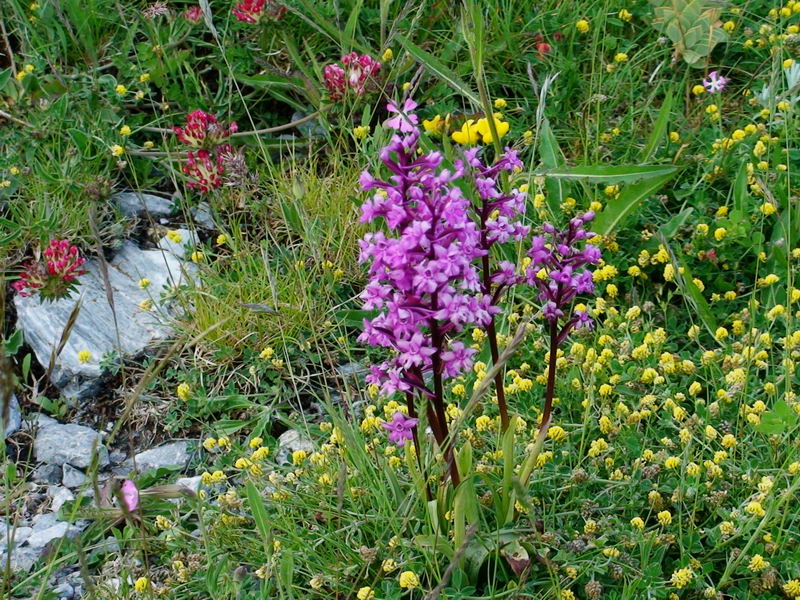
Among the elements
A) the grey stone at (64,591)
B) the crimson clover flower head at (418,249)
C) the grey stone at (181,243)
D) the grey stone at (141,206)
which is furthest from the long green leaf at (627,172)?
the grey stone at (64,591)

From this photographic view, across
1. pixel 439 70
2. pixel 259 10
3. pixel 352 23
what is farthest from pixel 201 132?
pixel 439 70

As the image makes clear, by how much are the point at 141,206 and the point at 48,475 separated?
123 centimetres

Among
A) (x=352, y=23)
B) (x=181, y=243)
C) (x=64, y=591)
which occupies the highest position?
(x=352, y=23)

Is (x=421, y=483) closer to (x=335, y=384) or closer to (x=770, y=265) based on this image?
(x=335, y=384)

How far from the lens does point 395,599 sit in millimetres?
2223

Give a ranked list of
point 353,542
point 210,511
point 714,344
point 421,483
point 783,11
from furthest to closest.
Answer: point 783,11 < point 714,344 < point 210,511 < point 353,542 < point 421,483

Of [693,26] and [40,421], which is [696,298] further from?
[40,421]

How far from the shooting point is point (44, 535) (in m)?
2.68

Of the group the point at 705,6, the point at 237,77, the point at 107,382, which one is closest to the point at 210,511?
the point at 107,382

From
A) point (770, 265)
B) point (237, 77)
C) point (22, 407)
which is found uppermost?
point (237, 77)

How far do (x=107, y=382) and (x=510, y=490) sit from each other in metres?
1.63

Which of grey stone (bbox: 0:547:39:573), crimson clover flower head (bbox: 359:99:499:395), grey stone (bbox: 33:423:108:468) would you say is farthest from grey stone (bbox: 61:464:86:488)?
crimson clover flower head (bbox: 359:99:499:395)

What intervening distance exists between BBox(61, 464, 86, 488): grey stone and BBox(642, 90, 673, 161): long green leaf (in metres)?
2.24

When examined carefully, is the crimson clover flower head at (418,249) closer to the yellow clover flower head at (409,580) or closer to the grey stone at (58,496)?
the yellow clover flower head at (409,580)
